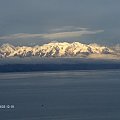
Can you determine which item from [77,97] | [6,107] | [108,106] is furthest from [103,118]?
[77,97]

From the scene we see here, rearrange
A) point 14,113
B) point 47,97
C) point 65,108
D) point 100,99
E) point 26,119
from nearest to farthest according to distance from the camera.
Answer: point 26,119, point 14,113, point 65,108, point 100,99, point 47,97

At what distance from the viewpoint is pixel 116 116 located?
245ft

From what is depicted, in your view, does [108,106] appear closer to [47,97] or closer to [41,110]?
[41,110]

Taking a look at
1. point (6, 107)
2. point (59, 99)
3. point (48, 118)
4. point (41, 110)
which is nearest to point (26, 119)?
point (48, 118)

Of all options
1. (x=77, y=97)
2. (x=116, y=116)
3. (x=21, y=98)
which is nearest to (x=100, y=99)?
(x=77, y=97)

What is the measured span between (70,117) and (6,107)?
60.7ft

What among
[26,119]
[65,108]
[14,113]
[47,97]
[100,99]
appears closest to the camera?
[26,119]

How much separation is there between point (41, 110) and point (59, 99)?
1836 centimetres

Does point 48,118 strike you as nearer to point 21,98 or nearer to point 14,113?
point 14,113

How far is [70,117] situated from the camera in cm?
7419

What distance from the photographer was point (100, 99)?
9925 cm

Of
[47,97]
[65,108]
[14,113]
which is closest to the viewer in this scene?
[14,113]

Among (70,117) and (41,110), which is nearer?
(70,117)

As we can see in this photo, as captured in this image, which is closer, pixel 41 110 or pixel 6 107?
pixel 41 110
